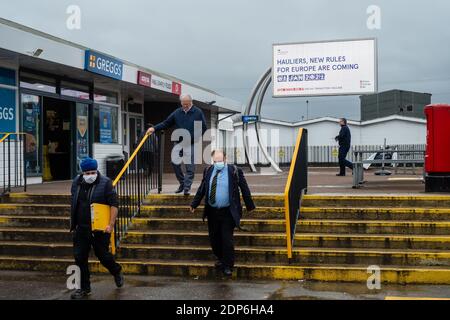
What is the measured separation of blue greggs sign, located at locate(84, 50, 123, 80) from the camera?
13.3 metres

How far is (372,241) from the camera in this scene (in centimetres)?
781

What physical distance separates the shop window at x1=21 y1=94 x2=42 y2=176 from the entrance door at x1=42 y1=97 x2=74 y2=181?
1.18 meters

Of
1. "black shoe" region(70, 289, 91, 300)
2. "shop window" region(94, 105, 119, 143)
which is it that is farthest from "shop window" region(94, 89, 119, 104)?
"black shoe" region(70, 289, 91, 300)

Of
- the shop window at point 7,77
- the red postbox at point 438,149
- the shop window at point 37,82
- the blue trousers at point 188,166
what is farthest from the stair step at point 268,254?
the shop window at point 37,82

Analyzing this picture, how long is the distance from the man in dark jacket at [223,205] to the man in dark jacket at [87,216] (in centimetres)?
136

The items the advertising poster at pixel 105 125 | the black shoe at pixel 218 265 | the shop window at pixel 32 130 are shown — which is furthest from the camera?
the advertising poster at pixel 105 125

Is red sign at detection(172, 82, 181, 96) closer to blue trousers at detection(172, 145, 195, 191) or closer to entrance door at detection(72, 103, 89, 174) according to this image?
entrance door at detection(72, 103, 89, 174)

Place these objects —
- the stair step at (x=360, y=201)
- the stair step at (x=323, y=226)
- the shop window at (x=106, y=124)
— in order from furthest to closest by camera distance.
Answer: the shop window at (x=106, y=124)
the stair step at (x=360, y=201)
the stair step at (x=323, y=226)

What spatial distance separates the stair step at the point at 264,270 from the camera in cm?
693

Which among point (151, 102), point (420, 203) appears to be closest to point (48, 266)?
point (420, 203)

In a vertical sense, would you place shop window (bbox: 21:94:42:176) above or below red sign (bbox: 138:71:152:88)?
below

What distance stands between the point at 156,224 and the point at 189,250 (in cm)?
103

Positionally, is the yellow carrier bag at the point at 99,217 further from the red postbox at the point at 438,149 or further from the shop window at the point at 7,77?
the shop window at the point at 7,77

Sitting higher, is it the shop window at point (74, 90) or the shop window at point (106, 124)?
the shop window at point (74, 90)
